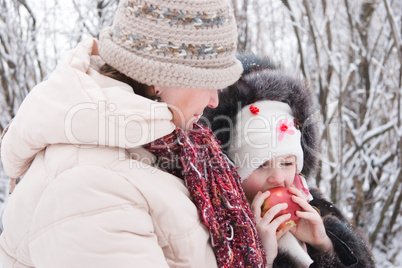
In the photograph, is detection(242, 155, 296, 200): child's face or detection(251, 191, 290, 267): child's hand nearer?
detection(251, 191, 290, 267): child's hand

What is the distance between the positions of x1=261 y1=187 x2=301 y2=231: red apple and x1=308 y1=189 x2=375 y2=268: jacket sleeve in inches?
9.5

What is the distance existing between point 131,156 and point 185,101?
256 millimetres

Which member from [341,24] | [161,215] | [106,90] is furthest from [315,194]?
[341,24]

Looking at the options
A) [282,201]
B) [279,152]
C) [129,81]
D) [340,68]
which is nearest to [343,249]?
[282,201]

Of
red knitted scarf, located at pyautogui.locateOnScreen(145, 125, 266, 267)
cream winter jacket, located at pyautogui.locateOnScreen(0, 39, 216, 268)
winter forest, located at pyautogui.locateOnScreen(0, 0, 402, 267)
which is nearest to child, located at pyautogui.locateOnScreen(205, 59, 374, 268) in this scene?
red knitted scarf, located at pyautogui.locateOnScreen(145, 125, 266, 267)

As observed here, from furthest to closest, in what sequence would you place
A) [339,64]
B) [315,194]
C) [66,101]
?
[339,64]
[315,194]
[66,101]

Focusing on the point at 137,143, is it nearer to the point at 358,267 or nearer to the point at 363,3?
the point at 358,267

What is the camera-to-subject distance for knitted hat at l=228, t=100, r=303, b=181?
1.68 meters

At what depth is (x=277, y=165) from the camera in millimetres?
1706

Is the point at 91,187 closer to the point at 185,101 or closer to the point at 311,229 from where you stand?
the point at 185,101

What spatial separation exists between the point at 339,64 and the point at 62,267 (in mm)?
4461

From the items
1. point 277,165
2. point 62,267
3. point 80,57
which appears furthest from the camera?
point 277,165

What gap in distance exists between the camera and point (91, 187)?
958 mm

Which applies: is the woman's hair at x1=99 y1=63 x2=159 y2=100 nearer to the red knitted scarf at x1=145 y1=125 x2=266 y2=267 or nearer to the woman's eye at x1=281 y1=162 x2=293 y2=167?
the red knitted scarf at x1=145 y1=125 x2=266 y2=267
